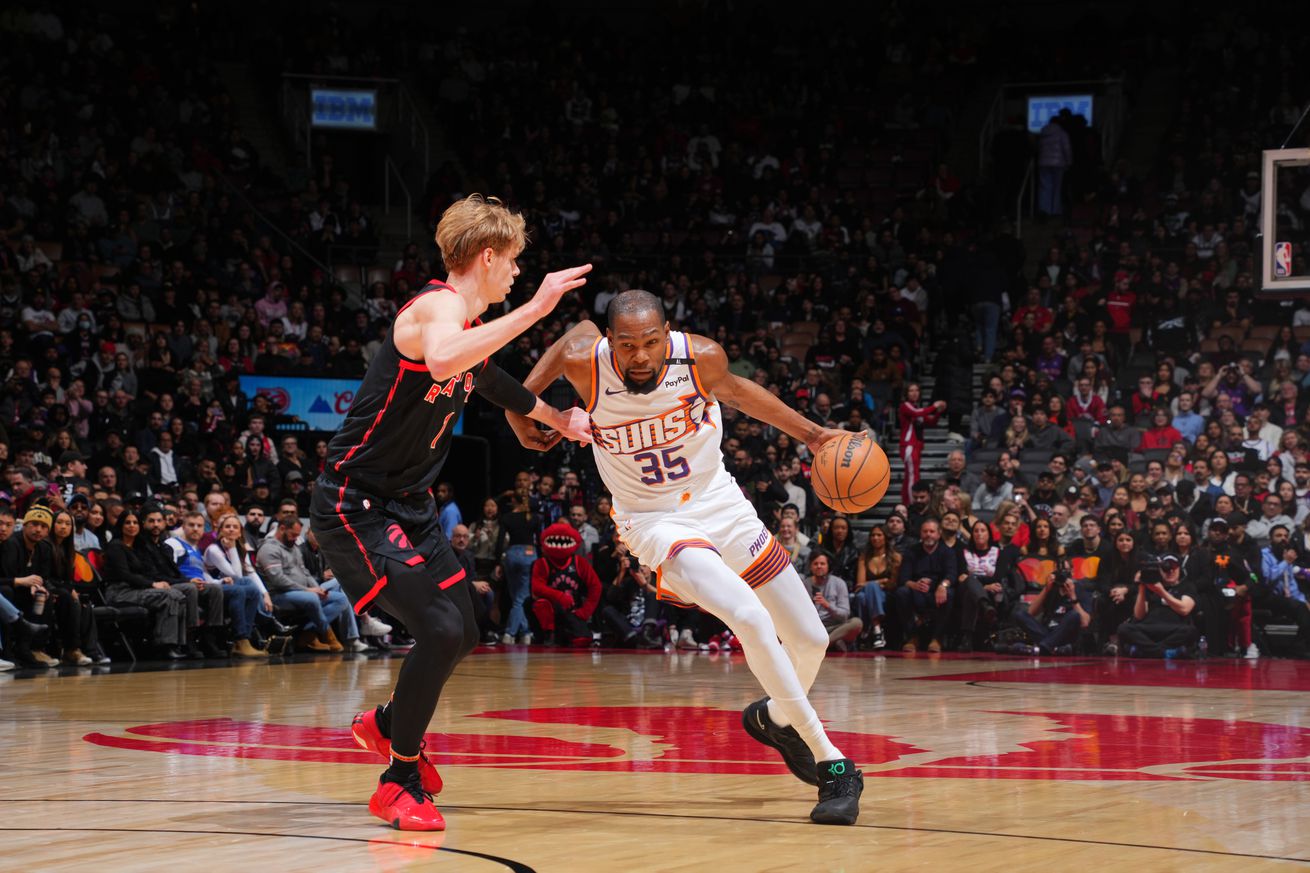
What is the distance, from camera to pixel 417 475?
536cm

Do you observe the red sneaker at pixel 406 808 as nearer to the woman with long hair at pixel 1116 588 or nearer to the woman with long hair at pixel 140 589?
the woman with long hair at pixel 140 589

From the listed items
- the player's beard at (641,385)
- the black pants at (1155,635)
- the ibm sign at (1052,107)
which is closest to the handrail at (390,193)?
the ibm sign at (1052,107)

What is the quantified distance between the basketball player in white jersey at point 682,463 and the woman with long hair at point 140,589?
26.4 ft

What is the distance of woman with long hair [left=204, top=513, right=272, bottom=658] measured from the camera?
1367 centimetres

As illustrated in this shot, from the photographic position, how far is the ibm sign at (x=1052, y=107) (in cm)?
2441

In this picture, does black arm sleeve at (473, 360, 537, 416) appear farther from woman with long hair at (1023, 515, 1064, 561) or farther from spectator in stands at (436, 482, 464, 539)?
spectator in stands at (436, 482, 464, 539)

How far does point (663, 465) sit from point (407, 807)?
5.48 ft

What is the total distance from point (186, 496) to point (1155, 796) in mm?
10417

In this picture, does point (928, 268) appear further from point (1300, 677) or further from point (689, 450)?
point (689, 450)

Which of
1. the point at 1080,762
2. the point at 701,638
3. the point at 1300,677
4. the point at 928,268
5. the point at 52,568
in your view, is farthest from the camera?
the point at 928,268

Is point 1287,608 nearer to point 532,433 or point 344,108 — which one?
point 532,433

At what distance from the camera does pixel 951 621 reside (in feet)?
48.7

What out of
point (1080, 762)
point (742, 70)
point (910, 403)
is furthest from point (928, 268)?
point (1080, 762)

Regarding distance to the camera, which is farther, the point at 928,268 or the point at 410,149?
the point at 410,149
